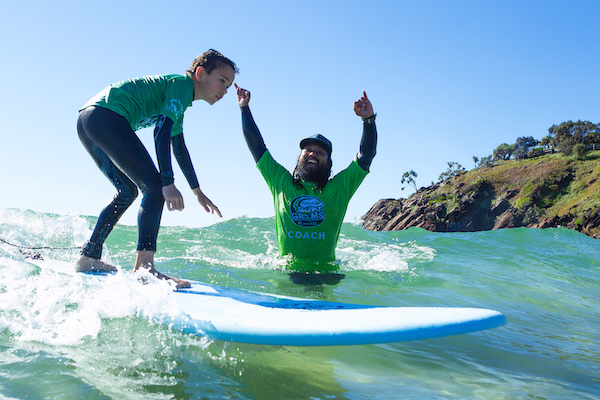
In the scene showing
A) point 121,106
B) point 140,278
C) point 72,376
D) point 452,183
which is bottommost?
point 72,376

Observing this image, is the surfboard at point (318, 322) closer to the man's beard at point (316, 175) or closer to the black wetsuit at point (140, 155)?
the black wetsuit at point (140, 155)

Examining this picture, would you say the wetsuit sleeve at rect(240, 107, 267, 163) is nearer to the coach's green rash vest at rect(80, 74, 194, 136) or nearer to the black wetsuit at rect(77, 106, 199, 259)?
the coach's green rash vest at rect(80, 74, 194, 136)

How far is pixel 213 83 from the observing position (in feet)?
11.8

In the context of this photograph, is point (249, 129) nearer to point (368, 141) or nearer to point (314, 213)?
point (314, 213)

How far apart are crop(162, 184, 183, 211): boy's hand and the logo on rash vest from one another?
1821 millimetres

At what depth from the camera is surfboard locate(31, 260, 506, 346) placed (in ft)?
7.12

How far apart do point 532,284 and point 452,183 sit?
75.4 meters

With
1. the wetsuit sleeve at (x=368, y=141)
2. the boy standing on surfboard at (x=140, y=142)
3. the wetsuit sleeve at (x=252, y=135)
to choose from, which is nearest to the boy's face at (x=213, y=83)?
the boy standing on surfboard at (x=140, y=142)

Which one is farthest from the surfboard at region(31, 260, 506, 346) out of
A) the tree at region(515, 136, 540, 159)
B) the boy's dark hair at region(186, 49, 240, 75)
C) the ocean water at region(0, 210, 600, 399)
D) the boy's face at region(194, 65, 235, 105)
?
the tree at region(515, 136, 540, 159)

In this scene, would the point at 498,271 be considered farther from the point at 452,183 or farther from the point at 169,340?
the point at 452,183

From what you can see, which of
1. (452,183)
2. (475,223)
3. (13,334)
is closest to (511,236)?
(13,334)

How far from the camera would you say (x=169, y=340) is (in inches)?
103

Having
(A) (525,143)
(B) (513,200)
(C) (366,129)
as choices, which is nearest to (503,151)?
(A) (525,143)

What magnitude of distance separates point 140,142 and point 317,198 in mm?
2089
